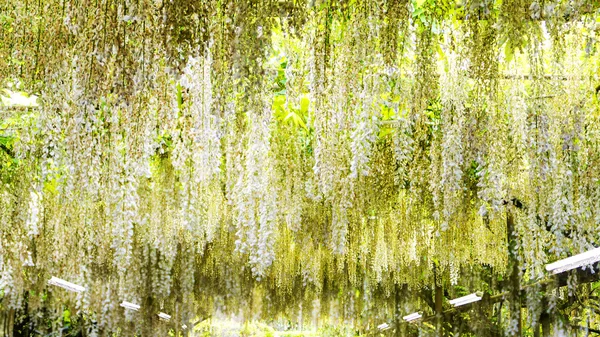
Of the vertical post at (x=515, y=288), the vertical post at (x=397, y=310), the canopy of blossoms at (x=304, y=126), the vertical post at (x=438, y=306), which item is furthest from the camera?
the vertical post at (x=397, y=310)

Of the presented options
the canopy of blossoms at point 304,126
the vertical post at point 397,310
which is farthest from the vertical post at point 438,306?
the canopy of blossoms at point 304,126

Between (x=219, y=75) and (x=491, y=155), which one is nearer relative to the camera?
(x=219, y=75)

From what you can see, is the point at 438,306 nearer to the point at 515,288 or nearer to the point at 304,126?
the point at 515,288

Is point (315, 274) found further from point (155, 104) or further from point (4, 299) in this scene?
point (155, 104)

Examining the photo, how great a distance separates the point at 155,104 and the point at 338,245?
1.94 meters

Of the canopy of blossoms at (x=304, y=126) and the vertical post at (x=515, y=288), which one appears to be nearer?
the canopy of blossoms at (x=304, y=126)

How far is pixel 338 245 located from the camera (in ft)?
16.4

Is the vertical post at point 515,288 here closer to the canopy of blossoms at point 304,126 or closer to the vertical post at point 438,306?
the canopy of blossoms at point 304,126

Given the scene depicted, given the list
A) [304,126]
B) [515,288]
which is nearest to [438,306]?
[515,288]

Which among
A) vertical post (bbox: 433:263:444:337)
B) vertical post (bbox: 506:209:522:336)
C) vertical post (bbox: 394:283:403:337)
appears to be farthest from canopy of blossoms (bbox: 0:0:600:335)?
vertical post (bbox: 394:283:403:337)

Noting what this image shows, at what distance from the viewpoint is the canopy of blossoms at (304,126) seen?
2.96 metres

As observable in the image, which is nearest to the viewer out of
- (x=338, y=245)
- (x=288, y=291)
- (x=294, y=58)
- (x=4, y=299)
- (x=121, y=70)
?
(x=121, y=70)

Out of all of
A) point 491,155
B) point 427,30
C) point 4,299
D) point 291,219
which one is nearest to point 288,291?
point 4,299

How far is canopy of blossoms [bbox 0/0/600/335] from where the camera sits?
9.71 ft
